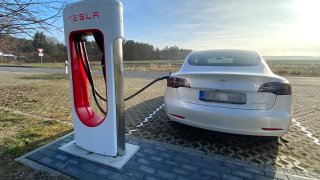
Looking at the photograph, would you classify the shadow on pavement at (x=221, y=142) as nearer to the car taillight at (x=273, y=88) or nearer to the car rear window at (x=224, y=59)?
the car taillight at (x=273, y=88)

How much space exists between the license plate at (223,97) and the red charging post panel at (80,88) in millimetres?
1527

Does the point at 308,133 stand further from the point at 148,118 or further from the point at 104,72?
the point at 104,72

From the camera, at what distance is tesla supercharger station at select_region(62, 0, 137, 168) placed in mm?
2498

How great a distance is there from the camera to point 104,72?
9.16ft

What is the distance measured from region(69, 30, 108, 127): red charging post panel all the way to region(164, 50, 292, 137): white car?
124cm

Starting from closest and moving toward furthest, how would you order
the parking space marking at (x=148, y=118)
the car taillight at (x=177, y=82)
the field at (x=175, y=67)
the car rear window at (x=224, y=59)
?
the car taillight at (x=177, y=82) → the car rear window at (x=224, y=59) → the parking space marking at (x=148, y=118) → the field at (x=175, y=67)

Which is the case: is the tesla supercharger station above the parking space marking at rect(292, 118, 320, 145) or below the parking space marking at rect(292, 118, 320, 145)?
above

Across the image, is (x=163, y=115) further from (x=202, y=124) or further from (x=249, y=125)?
(x=249, y=125)

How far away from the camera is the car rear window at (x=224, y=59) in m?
3.57

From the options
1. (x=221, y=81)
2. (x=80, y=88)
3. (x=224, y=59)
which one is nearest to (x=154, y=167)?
(x=221, y=81)

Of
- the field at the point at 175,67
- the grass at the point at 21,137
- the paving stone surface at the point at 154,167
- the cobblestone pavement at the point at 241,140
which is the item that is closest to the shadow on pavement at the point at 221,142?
the cobblestone pavement at the point at 241,140

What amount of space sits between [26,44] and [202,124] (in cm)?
389

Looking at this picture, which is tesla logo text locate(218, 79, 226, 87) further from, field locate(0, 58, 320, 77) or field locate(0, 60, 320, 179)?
field locate(0, 58, 320, 77)

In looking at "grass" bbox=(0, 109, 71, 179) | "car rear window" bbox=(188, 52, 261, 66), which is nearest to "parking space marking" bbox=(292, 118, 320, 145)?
"car rear window" bbox=(188, 52, 261, 66)
